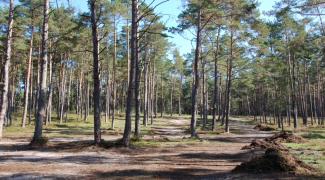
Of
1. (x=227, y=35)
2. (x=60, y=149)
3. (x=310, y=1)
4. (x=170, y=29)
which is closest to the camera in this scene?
(x=60, y=149)

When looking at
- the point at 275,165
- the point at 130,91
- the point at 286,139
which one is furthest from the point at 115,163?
the point at 286,139

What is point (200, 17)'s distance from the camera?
30875mm

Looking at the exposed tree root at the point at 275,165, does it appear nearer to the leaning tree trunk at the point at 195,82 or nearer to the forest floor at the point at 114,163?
the forest floor at the point at 114,163

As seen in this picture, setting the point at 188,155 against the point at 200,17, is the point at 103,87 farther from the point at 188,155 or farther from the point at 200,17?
the point at 188,155

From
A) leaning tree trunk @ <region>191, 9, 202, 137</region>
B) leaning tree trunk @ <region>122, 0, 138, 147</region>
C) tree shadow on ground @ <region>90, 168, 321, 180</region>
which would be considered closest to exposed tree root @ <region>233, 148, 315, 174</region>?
tree shadow on ground @ <region>90, 168, 321, 180</region>

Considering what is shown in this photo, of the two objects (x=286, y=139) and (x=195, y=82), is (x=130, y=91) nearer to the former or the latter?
(x=286, y=139)

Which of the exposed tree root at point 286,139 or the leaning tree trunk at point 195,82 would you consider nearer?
the exposed tree root at point 286,139

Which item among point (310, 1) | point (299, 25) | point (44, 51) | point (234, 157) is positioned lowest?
point (234, 157)

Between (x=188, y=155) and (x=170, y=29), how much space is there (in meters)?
15.4

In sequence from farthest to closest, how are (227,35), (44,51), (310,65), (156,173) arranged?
1. (310,65)
2. (227,35)
3. (44,51)
4. (156,173)

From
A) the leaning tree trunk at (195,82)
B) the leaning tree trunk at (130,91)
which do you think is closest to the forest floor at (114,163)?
the leaning tree trunk at (130,91)

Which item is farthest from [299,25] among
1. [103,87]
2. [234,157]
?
[103,87]

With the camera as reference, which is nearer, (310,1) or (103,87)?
(310,1)

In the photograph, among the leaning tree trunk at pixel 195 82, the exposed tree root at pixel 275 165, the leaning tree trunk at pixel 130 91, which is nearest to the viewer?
the exposed tree root at pixel 275 165
